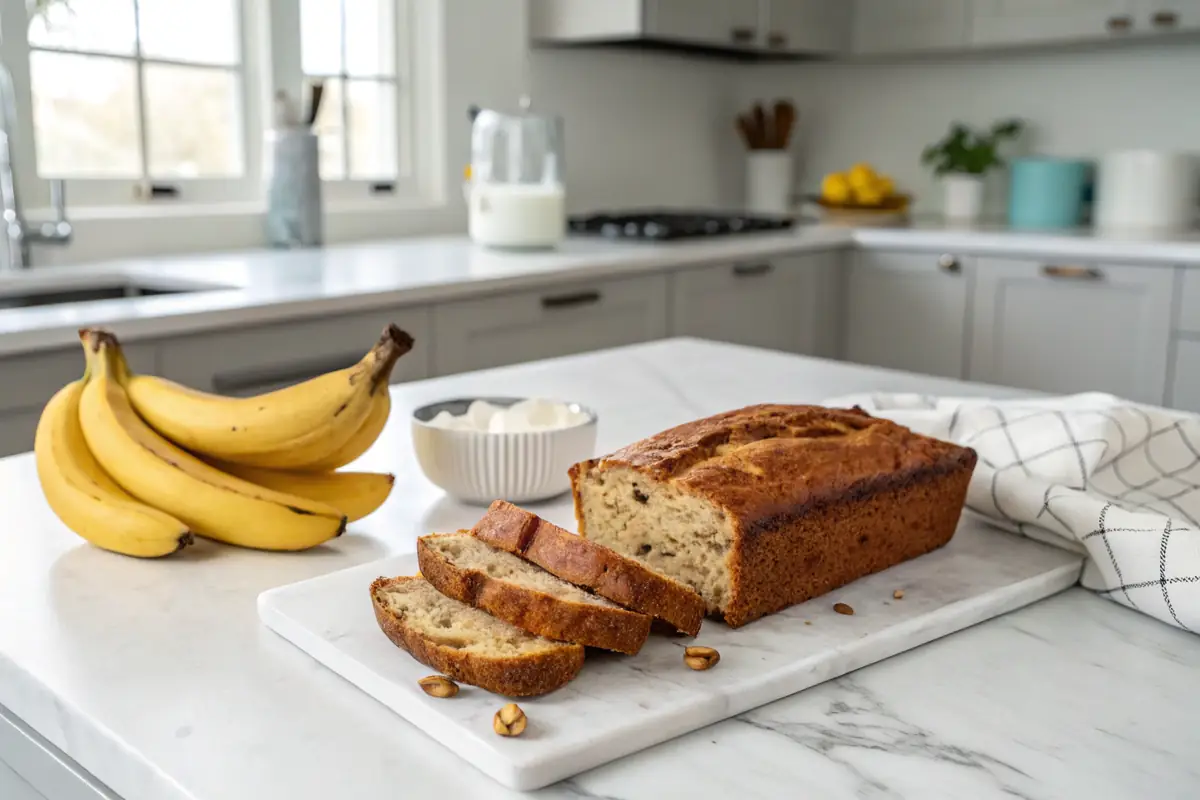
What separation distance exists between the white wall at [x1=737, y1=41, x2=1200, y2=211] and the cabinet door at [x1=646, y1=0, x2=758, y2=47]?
65 centimetres

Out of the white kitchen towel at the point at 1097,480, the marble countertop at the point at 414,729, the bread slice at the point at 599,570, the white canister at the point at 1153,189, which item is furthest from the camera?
the white canister at the point at 1153,189

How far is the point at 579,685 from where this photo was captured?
0.65 meters

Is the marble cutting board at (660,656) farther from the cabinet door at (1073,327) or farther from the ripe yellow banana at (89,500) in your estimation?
the cabinet door at (1073,327)

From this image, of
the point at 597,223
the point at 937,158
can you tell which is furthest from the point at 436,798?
the point at 937,158

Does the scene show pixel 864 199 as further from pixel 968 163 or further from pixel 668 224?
pixel 668 224

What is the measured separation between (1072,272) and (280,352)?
2067 mm

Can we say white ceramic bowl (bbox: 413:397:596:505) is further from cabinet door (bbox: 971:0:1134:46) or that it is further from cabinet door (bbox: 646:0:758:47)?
cabinet door (bbox: 971:0:1134:46)

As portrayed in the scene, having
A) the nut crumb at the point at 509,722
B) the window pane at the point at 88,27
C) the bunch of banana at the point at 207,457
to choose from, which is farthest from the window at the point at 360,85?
the nut crumb at the point at 509,722

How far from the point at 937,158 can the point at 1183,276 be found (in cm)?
124

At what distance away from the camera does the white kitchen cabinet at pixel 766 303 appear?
296 centimetres

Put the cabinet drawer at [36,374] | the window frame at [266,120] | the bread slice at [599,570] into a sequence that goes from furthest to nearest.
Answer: the window frame at [266,120]
the cabinet drawer at [36,374]
the bread slice at [599,570]

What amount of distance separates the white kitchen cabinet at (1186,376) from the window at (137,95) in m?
2.39

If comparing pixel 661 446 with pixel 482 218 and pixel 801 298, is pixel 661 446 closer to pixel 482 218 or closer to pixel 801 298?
pixel 482 218

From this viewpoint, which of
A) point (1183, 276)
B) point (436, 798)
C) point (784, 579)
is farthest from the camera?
point (1183, 276)
